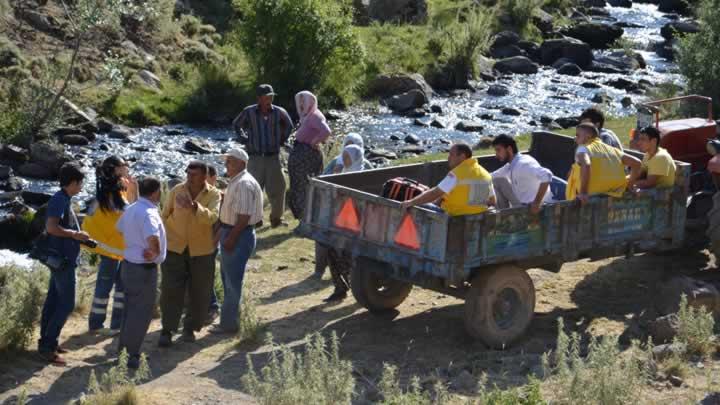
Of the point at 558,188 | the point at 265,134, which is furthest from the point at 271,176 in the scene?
the point at 558,188

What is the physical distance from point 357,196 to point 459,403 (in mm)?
2018

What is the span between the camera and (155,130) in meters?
25.6

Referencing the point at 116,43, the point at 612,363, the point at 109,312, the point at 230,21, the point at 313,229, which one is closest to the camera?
the point at 612,363

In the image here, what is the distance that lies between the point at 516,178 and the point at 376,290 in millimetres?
1614

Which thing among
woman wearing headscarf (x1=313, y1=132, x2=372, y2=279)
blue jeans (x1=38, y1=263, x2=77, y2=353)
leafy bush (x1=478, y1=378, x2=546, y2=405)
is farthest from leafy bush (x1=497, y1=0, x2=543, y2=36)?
leafy bush (x1=478, y1=378, x2=546, y2=405)

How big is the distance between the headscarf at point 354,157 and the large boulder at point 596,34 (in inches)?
1085

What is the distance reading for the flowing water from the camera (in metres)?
23.3

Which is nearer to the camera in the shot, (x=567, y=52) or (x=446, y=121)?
(x=446, y=121)

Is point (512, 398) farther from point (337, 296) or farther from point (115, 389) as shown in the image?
point (337, 296)

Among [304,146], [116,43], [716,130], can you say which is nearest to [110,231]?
[304,146]

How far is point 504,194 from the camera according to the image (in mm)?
10648

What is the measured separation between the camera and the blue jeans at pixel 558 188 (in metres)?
11.3

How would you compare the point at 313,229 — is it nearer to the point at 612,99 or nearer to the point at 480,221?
the point at 480,221

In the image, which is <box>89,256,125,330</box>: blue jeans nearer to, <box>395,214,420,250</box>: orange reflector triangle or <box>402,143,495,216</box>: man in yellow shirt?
<box>395,214,420,250</box>: orange reflector triangle
